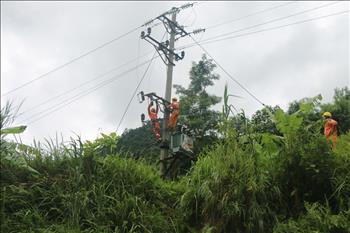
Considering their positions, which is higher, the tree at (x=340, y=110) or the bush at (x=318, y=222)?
the tree at (x=340, y=110)

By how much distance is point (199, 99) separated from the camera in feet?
93.9

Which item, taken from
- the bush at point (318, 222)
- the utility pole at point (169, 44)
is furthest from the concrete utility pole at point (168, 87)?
the bush at point (318, 222)

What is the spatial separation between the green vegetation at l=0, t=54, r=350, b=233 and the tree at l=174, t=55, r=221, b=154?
1766cm

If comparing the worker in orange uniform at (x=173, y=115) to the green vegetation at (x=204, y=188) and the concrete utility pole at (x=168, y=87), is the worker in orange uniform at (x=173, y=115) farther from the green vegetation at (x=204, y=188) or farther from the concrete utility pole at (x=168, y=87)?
the green vegetation at (x=204, y=188)

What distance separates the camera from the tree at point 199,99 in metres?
26.5

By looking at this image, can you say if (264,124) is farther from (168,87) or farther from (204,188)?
(204,188)

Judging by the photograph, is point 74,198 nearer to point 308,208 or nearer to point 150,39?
point 308,208

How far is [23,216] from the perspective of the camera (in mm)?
6660

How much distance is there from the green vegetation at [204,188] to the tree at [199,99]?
57.9 ft

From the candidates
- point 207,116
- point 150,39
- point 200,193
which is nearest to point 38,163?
point 200,193

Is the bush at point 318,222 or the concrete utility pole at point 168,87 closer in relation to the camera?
the bush at point 318,222

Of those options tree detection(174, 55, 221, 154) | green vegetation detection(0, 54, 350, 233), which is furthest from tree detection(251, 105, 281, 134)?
tree detection(174, 55, 221, 154)

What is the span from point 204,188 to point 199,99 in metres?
22.4

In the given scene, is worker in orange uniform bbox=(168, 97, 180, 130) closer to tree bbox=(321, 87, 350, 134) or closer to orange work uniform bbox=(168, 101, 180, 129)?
orange work uniform bbox=(168, 101, 180, 129)
